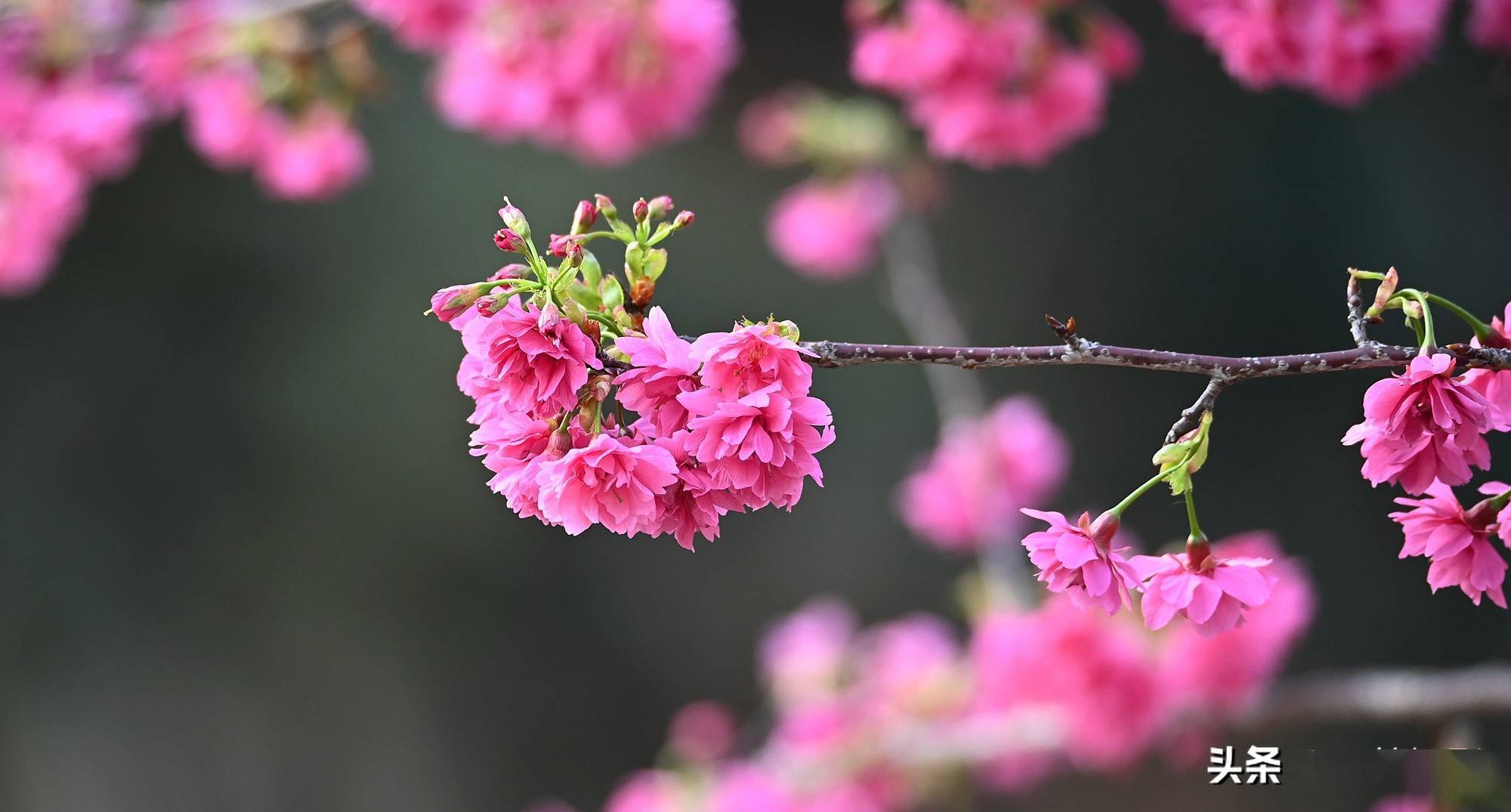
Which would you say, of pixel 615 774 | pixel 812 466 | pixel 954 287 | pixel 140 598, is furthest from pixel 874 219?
pixel 140 598

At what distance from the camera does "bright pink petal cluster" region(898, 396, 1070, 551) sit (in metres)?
1.92

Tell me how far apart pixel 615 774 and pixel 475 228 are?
132cm

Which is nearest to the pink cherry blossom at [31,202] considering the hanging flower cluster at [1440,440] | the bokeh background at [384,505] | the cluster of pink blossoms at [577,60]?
the cluster of pink blossoms at [577,60]

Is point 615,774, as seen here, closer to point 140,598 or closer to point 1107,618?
point 140,598

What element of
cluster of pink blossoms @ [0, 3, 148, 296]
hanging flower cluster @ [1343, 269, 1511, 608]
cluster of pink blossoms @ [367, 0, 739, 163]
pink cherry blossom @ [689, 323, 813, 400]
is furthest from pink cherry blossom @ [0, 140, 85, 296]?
hanging flower cluster @ [1343, 269, 1511, 608]

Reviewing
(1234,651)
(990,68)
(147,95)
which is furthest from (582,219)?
(147,95)

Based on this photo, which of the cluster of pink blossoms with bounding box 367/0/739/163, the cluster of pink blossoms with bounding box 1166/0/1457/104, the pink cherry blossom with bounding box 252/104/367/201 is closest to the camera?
the cluster of pink blossoms with bounding box 1166/0/1457/104

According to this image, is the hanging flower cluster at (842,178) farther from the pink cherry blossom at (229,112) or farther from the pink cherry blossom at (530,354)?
the pink cherry blossom at (530,354)

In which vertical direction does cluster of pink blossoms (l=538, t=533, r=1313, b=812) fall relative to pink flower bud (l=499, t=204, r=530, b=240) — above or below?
above

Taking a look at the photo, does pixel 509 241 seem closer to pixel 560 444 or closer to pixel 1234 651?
pixel 560 444

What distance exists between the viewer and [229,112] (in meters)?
1.70

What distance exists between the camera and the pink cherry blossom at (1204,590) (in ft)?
1.99

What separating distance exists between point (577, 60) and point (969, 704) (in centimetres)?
117

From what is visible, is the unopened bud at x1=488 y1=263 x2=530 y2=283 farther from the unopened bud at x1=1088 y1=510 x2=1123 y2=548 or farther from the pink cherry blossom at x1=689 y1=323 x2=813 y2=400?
the unopened bud at x1=1088 y1=510 x2=1123 y2=548
